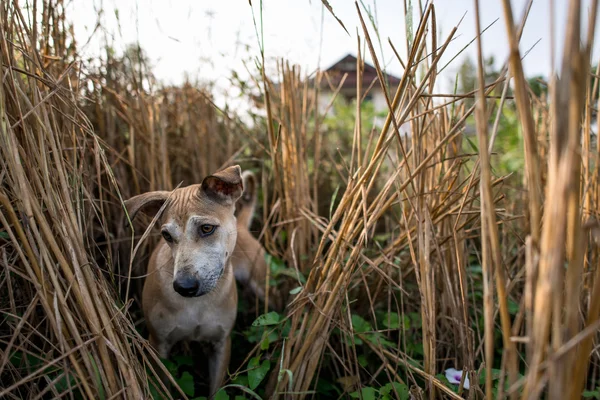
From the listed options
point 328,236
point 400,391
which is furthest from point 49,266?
point 400,391

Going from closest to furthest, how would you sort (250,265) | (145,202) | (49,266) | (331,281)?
(49,266)
(331,281)
(145,202)
(250,265)

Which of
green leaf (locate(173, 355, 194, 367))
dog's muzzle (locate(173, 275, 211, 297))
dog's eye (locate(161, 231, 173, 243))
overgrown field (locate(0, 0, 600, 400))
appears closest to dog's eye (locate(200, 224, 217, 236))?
dog's eye (locate(161, 231, 173, 243))

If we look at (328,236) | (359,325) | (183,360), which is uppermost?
(328,236)

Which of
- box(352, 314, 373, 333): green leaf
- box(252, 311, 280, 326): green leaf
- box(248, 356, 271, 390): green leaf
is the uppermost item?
box(252, 311, 280, 326): green leaf

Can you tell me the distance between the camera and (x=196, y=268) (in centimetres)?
206

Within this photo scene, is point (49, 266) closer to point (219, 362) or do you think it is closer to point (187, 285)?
point (187, 285)

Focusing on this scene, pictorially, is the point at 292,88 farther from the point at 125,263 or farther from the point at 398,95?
the point at 125,263

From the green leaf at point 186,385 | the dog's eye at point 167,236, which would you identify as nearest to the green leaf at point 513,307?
the green leaf at point 186,385

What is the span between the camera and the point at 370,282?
2.85 m

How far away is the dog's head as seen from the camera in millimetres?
2061

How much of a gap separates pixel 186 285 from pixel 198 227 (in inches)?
13.1

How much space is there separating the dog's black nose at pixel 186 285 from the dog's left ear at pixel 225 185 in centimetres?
51

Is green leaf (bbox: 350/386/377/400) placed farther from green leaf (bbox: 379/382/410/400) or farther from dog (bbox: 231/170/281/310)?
dog (bbox: 231/170/281/310)

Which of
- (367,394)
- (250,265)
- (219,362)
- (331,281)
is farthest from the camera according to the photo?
(250,265)
